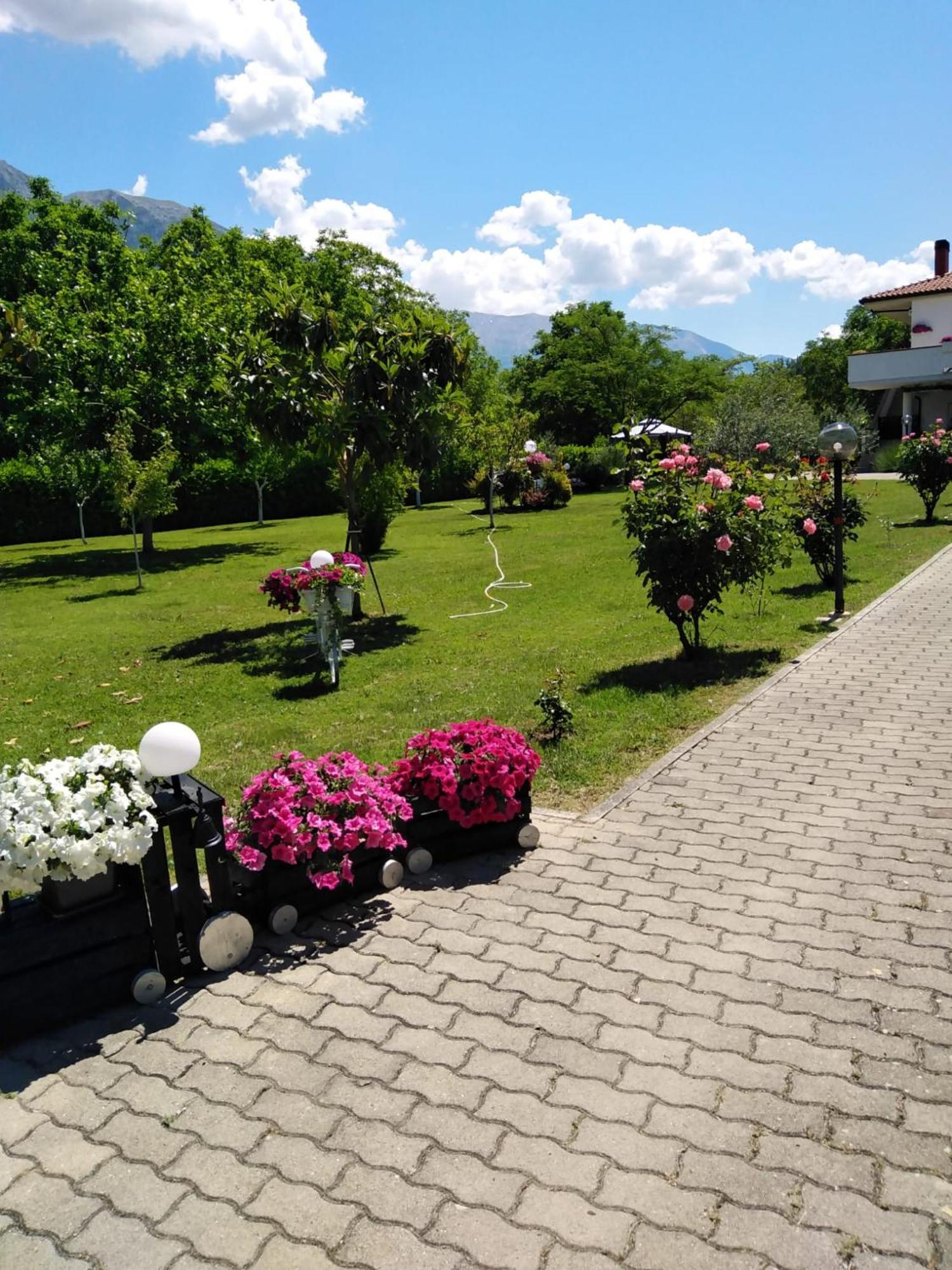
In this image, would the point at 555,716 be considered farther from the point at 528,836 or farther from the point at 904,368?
the point at 904,368

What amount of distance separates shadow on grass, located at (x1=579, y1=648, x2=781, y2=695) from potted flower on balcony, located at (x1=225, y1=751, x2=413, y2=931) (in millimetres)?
4174

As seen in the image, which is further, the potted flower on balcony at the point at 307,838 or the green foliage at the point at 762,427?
the green foliage at the point at 762,427

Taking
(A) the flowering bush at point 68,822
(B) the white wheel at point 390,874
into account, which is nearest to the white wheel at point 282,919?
(B) the white wheel at point 390,874

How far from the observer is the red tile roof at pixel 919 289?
41.3 metres

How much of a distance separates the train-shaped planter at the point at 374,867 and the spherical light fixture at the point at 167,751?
1.80ft

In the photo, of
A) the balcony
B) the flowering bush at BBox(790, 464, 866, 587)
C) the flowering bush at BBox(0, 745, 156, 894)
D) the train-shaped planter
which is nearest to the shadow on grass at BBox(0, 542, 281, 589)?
the flowering bush at BBox(790, 464, 866, 587)

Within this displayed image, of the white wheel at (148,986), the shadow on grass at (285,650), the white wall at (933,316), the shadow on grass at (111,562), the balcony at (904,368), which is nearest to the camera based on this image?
the white wheel at (148,986)

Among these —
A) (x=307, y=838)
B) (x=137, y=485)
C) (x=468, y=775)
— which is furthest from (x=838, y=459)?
(x=137, y=485)

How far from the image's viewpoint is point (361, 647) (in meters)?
11.4

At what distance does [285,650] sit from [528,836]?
6816mm

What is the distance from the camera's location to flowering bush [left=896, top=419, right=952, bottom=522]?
2048 cm

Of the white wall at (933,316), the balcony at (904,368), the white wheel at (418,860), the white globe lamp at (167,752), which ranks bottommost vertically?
the white wheel at (418,860)

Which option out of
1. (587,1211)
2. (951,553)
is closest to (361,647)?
(587,1211)

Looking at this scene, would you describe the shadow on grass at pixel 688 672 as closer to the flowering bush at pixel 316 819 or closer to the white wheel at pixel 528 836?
the white wheel at pixel 528 836
